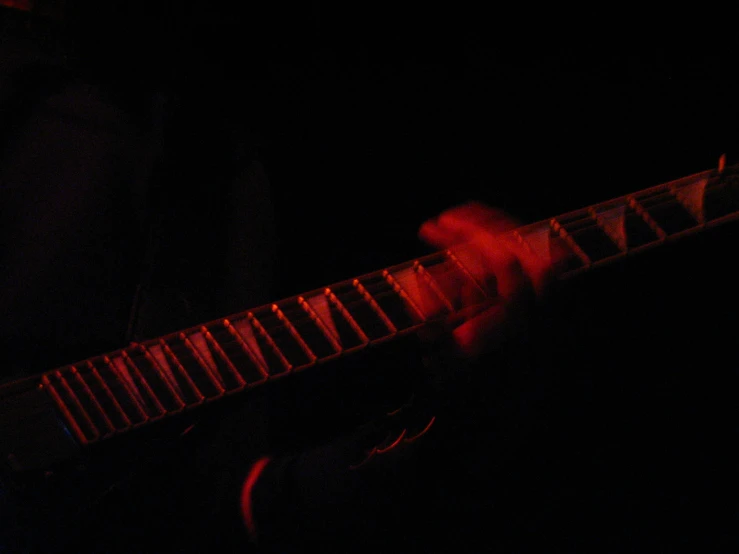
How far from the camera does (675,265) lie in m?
0.90

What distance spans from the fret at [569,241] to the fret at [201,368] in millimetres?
484

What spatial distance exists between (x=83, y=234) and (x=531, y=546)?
38.3 inches

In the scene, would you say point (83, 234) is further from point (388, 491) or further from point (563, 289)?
point (563, 289)

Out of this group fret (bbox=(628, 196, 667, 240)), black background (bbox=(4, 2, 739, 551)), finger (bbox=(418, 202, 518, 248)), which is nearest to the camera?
fret (bbox=(628, 196, 667, 240))

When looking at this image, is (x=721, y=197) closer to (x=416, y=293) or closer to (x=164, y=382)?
(x=416, y=293)

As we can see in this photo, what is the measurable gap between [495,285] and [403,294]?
121mm

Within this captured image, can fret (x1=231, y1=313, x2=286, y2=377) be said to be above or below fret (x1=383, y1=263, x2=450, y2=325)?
above

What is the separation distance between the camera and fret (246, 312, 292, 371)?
0.66m

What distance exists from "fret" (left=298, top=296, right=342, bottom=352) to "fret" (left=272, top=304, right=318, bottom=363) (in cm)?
3

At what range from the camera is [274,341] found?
0.67 metres

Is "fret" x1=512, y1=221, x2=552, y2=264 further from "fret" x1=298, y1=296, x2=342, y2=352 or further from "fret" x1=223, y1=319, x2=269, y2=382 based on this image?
"fret" x1=223, y1=319, x2=269, y2=382

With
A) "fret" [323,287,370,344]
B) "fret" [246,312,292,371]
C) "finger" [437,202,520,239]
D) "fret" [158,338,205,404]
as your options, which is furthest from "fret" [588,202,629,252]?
"fret" [158,338,205,404]

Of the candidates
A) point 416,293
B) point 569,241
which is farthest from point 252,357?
point 569,241

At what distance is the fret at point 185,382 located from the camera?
67 cm
